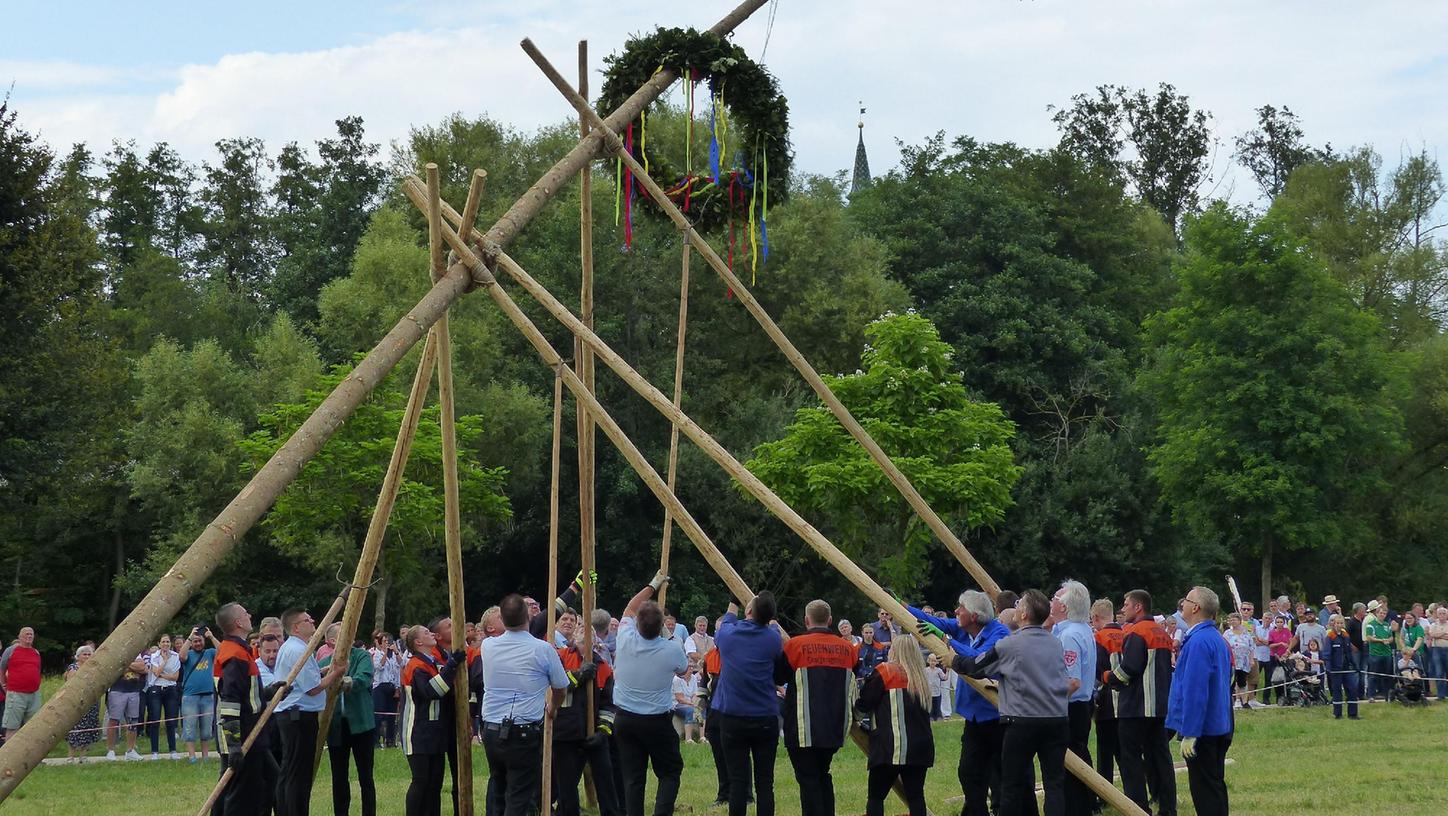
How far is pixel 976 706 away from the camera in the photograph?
1038 cm

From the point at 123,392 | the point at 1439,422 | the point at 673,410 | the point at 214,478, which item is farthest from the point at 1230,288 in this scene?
the point at 673,410

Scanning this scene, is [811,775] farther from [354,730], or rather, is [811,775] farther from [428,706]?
[354,730]

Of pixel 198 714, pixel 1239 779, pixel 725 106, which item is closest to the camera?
pixel 725 106

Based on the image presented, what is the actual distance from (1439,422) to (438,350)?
135 feet

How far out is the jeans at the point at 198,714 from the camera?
18.4 m

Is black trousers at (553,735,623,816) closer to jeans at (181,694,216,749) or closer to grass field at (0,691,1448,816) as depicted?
grass field at (0,691,1448,816)

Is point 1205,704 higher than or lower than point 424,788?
higher

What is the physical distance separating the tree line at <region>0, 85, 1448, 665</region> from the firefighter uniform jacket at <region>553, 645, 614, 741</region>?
16581 millimetres

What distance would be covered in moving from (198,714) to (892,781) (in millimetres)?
10972

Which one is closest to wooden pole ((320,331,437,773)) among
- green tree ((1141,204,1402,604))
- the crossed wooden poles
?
the crossed wooden poles

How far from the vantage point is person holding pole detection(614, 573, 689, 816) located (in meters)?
10.6

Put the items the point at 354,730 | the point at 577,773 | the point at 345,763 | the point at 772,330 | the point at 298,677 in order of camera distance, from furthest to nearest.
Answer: the point at 772,330 < the point at 345,763 < the point at 354,730 < the point at 577,773 < the point at 298,677

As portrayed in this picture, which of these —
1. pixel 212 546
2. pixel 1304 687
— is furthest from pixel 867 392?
pixel 212 546

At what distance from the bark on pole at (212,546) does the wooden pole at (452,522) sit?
35cm
